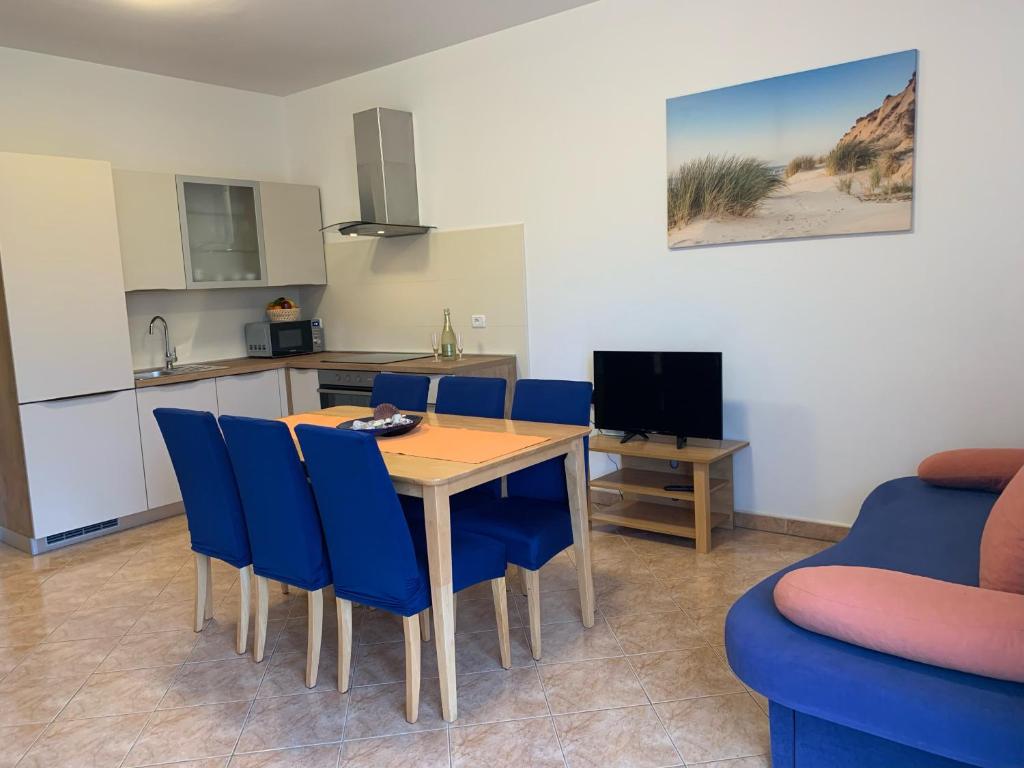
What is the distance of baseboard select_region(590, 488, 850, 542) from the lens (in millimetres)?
3648

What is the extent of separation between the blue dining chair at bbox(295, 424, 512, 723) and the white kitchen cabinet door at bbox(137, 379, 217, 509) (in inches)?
92.0

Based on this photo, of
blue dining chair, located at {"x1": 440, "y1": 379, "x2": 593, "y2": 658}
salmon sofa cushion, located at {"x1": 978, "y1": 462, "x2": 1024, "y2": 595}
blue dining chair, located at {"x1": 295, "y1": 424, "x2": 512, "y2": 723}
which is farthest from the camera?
blue dining chair, located at {"x1": 440, "y1": 379, "x2": 593, "y2": 658}

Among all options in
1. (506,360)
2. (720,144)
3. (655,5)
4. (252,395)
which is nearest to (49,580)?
(252,395)

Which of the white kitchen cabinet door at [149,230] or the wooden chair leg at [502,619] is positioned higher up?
the white kitchen cabinet door at [149,230]

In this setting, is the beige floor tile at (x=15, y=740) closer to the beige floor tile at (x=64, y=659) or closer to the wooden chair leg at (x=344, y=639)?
the beige floor tile at (x=64, y=659)

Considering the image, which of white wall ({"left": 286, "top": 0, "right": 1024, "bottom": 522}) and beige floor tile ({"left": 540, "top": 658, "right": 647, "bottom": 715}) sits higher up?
white wall ({"left": 286, "top": 0, "right": 1024, "bottom": 522})

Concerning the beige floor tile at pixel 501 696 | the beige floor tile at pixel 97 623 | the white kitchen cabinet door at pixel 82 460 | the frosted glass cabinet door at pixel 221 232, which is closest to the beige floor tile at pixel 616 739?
the beige floor tile at pixel 501 696

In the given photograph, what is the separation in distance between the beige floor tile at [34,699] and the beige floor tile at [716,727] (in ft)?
6.52

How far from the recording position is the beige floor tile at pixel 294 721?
2268mm

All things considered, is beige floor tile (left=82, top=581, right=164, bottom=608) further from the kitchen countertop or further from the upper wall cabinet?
the upper wall cabinet

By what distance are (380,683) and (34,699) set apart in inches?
46.5

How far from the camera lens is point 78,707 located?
2.52m

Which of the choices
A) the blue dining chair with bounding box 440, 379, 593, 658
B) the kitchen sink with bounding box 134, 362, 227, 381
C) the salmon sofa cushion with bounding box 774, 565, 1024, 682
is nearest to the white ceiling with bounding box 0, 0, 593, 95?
the kitchen sink with bounding box 134, 362, 227, 381

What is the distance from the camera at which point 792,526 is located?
3764 mm
